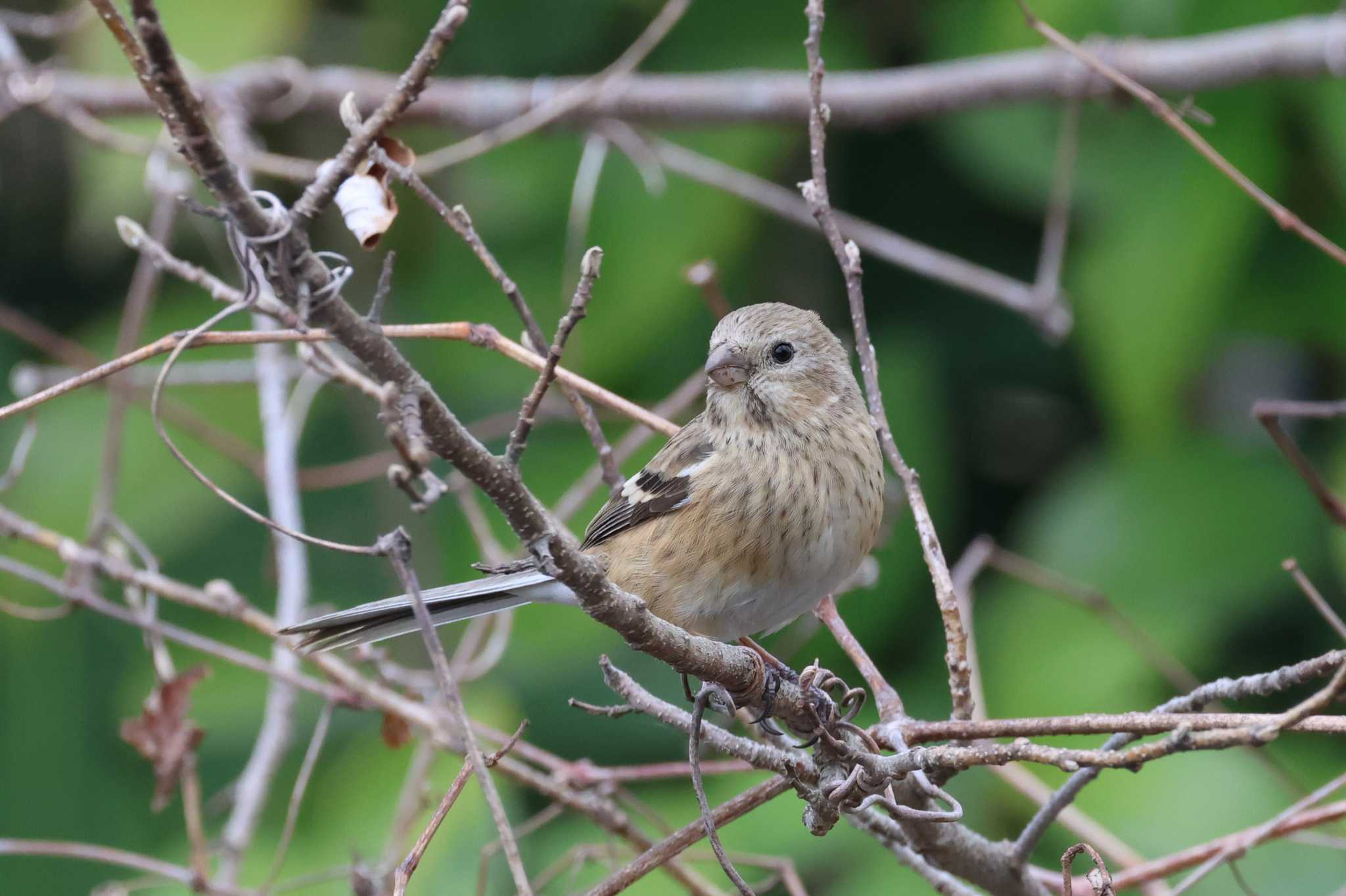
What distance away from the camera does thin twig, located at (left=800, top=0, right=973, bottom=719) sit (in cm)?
164

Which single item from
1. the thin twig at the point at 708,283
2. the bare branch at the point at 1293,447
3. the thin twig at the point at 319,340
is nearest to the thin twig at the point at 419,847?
the thin twig at the point at 319,340

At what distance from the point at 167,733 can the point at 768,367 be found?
4.30ft

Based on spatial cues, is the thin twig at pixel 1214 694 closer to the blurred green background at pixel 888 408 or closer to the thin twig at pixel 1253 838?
the thin twig at pixel 1253 838

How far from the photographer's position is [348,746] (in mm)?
3256

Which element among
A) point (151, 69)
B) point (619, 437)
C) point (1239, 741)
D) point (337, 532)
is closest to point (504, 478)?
point (151, 69)

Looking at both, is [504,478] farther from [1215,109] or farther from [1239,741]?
[1215,109]

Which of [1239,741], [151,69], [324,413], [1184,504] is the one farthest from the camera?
[324,413]

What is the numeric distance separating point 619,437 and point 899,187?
107 centimetres

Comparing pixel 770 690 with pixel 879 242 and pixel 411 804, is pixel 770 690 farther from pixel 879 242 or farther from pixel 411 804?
pixel 879 242

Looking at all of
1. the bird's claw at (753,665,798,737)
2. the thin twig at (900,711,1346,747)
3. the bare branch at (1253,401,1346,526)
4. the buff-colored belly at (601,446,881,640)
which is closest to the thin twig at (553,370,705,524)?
the buff-colored belly at (601,446,881,640)

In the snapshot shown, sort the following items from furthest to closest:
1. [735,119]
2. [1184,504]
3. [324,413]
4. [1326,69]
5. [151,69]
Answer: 1. [324,413]
2. [735,119]
3. [1184,504]
4. [1326,69]
5. [151,69]

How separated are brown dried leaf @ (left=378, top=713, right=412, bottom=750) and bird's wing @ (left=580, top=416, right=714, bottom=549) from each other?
667mm

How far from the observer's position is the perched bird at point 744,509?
2.26 metres

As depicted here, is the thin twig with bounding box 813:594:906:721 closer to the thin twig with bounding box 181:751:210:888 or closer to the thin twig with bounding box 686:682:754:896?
the thin twig with bounding box 686:682:754:896
